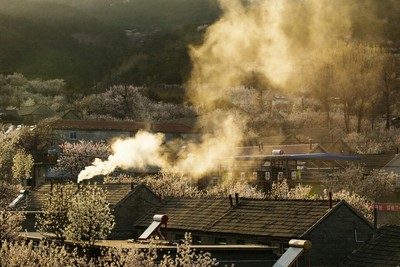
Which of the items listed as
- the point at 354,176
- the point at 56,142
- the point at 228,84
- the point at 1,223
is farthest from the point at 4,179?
the point at 228,84

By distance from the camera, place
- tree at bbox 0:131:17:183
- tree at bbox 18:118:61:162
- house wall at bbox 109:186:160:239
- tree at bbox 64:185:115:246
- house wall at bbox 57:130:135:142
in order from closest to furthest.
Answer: tree at bbox 64:185:115:246, house wall at bbox 109:186:160:239, tree at bbox 0:131:17:183, tree at bbox 18:118:61:162, house wall at bbox 57:130:135:142

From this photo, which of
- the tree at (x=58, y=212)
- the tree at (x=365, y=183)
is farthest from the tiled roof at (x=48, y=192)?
the tree at (x=365, y=183)

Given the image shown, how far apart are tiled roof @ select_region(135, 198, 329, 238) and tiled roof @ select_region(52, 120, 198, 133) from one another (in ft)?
216

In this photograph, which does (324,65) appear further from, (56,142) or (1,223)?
(1,223)

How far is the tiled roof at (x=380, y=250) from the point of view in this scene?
3806 centimetres

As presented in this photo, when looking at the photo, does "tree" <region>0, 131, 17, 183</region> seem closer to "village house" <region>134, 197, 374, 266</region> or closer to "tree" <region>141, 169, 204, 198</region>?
"tree" <region>141, 169, 204, 198</region>

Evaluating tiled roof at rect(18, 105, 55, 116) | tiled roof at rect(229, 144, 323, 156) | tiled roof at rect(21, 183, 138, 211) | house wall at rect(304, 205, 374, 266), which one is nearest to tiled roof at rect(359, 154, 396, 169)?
tiled roof at rect(229, 144, 323, 156)

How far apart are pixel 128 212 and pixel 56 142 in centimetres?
6046

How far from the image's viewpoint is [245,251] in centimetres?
4181

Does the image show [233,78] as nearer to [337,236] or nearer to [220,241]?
[220,241]

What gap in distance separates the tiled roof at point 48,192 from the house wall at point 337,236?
17687 mm

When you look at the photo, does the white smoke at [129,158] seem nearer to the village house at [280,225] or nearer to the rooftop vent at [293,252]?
the village house at [280,225]

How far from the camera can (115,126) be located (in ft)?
398

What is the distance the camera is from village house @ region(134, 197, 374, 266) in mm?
42438
